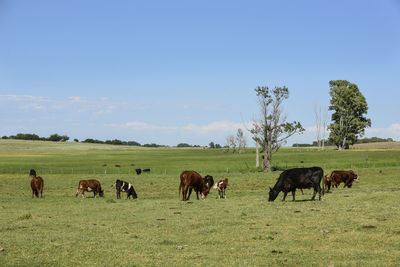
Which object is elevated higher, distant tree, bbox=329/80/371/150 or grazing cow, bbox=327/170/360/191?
distant tree, bbox=329/80/371/150

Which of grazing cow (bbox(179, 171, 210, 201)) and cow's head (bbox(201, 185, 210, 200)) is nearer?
grazing cow (bbox(179, 171, 210, 201))

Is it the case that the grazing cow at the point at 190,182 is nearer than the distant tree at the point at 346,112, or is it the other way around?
the grazing cow at the point at 190,182

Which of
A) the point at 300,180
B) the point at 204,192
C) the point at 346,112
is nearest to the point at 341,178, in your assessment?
the point at 204,192

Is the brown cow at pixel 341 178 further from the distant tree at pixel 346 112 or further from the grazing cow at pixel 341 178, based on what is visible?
the distant tree at pixel 346 112

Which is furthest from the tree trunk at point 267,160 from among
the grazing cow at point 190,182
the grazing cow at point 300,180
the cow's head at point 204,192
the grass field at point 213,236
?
the grass field at point 213,236

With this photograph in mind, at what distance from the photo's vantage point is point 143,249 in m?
11.0

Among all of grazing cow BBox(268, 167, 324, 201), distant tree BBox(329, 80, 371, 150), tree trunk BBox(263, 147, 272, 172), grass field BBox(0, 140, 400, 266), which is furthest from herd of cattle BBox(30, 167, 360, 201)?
distant tree BBox(329, 80, 371, 150)

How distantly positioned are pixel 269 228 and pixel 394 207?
20.4 feet

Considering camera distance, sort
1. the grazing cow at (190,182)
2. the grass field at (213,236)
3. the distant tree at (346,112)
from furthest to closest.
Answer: the distant tree at (346,112) < the grazing cow at (190,182) < the grass field at (213,236)

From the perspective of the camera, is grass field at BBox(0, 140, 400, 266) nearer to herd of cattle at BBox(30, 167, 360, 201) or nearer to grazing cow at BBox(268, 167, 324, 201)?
grazing cow at BBox(268, 167, 324, 201)

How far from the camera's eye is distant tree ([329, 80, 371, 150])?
108 meters

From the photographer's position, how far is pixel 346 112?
10962cm

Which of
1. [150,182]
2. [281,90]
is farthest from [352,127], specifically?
[150,182]

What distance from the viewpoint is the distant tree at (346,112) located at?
108125 mm
